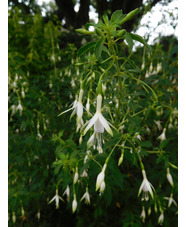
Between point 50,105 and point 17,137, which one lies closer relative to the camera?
point 17,137

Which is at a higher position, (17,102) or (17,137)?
(17,102)

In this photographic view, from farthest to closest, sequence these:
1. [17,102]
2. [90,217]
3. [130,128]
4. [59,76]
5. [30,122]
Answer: [59,76] < [90,217] < [30,122] < [17,102] < [130,128]

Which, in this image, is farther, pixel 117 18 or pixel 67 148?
pixel 67 148

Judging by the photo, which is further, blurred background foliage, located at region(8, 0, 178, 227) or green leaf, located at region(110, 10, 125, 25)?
blurred background foliage, located at region(8, 0, 178, 227)

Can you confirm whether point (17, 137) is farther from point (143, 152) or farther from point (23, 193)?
point (143, 152)

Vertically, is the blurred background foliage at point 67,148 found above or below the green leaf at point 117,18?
below

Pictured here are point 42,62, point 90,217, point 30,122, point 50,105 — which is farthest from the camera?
point 42,62

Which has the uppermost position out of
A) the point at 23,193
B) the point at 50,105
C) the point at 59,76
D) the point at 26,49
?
the point at 26,49

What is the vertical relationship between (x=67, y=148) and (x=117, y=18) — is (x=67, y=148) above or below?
below

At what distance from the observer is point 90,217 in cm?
183

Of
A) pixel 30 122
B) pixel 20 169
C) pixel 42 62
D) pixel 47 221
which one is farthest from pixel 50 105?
pixel 47 221

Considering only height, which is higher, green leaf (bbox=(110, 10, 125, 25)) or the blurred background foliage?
green leaf (bbox=(110, 10, 125, 25))

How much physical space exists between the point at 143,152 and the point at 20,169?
1.66 meters

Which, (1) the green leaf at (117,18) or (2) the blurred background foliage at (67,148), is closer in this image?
(1) the green leaf at (117,18)
